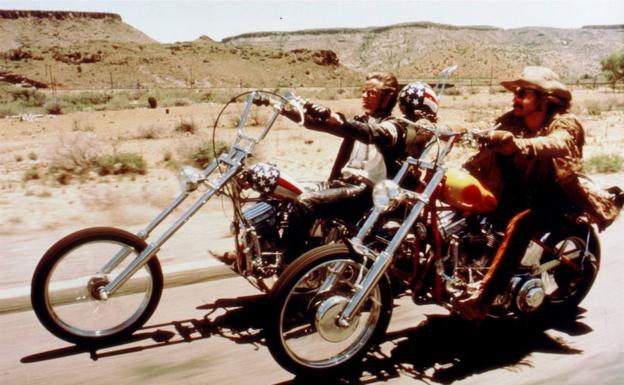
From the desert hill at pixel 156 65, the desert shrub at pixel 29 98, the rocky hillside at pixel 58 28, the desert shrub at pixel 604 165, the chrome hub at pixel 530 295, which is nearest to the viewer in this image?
the chrome hub at pixel 530 295

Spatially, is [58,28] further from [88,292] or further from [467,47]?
[88,292]

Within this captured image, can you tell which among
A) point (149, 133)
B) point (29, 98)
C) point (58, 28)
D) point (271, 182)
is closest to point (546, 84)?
point (271, 182)

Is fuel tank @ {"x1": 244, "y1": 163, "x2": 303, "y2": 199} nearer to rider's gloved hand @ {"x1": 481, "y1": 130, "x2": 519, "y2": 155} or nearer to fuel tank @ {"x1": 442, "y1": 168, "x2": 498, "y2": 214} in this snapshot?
fuel tank @ {"x1": 442, "y1": 168, "x2": 498, "y2": 214}

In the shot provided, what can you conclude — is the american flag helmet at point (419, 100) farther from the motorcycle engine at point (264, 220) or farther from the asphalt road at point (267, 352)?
the asphalt road at point (267, 352)

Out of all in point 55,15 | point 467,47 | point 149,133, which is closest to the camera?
point 149,133

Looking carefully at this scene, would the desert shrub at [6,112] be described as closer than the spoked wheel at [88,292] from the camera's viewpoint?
No

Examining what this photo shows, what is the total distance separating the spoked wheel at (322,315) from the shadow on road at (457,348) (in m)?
0.15

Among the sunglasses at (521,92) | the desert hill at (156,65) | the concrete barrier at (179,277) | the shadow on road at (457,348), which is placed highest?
the desert hill at (156,65)

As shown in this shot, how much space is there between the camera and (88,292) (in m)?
3.89

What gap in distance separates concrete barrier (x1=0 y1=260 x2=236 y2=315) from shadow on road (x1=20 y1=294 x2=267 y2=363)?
1.65 ft

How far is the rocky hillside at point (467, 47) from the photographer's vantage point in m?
122

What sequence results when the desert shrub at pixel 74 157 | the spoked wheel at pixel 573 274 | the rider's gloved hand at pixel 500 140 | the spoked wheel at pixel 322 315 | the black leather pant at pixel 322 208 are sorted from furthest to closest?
1. the desert shrub at pixel 74 157
2. the spoked wheel at pixel 573 274
3. the black leather pant at pixel 322 208
4. the rider's gloved hand at pixel 500 140
5. the spoked wheel at pixel 322 315

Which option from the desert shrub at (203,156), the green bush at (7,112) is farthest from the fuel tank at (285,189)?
the green bush at (7,112)

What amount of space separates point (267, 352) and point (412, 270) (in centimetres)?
104
